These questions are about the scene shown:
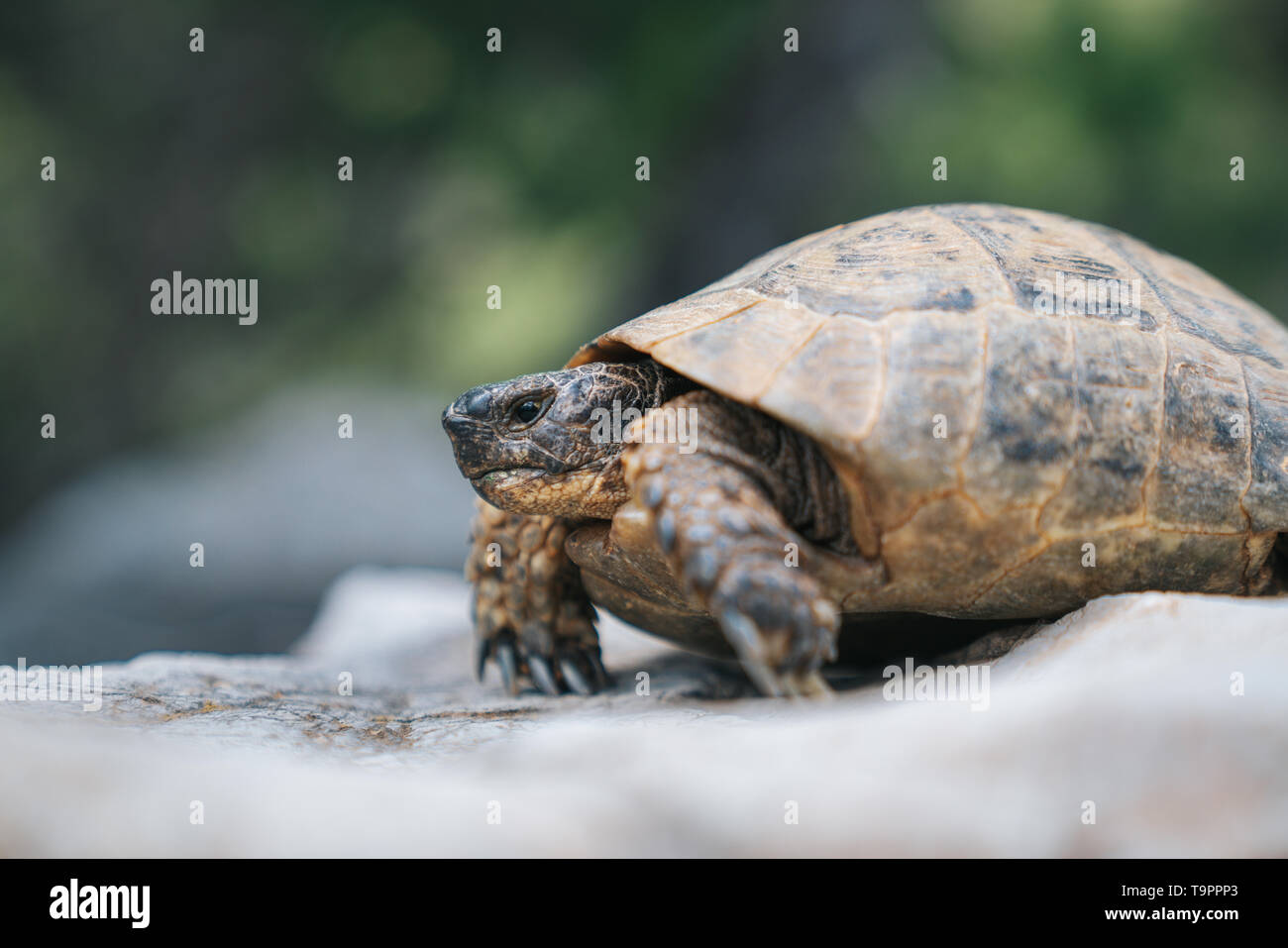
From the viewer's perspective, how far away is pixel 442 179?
38.9 feet

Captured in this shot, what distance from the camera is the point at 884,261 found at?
110 inches

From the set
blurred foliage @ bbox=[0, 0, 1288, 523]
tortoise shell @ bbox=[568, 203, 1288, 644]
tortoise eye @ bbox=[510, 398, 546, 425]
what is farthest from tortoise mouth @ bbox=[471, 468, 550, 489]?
blurred foliage @ bbox=[0, 0, 1288, 523]

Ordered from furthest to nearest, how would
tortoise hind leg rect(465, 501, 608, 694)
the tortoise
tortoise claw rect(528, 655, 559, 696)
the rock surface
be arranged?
tortoise claw rect(528, 655, 559, 696) → tortoise hind leg rect(465, 501, 608, 694) → the tortoise → the rock surface

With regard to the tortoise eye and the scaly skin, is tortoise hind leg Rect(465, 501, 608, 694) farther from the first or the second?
the tortoise eye

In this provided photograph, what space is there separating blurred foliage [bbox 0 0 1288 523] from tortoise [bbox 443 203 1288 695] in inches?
239

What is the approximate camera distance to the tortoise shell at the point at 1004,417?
238 cm

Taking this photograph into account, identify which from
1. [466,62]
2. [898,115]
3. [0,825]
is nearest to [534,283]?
[466,62]

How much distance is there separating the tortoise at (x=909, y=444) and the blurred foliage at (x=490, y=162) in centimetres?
608

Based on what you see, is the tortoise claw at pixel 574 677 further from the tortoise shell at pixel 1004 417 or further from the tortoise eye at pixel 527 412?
the tortoise eye at pixel 527 412

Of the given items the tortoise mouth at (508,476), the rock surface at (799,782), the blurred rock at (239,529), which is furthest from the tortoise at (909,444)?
the blurred rock at (239,529)

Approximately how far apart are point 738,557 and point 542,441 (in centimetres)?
91

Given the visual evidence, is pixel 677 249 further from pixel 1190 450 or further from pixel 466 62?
pixel 1190 450

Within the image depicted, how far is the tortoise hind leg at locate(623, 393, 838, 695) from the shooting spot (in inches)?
82.4

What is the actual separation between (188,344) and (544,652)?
11252mm
